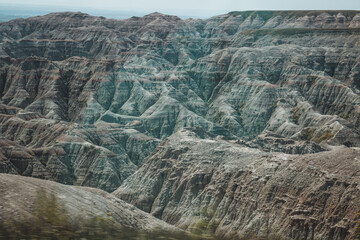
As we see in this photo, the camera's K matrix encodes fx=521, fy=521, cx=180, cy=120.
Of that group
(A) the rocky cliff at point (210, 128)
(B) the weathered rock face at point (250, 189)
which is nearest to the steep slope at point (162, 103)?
(A) the rocky cliff at point (210, 128)

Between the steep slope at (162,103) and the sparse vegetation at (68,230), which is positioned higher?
the sparse vegetation at (68,230)

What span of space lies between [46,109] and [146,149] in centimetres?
4574

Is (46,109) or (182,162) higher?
(182,162)

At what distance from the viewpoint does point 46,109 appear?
147875 mm

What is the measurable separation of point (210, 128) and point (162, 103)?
21068 millimetres

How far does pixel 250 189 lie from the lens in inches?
2392

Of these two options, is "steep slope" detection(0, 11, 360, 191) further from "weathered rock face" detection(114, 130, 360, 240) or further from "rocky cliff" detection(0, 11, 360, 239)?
"weathered rock face" detection(114, 130, 360, 240)

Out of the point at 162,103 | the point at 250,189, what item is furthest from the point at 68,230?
the point at 162,103

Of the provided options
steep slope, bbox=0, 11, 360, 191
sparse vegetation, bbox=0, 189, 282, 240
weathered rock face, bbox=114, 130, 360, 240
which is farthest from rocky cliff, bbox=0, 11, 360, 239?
sparse vegetation, bbox=0, 189, 282, 240

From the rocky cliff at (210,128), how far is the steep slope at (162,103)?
37 cm

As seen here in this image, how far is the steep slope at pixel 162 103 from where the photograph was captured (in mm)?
102062

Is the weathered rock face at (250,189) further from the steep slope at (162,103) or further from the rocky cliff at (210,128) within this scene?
the steep slope at (162,103)

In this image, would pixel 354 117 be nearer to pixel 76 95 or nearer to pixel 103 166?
pixel 103 166

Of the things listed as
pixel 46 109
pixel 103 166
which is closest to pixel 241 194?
pixel 103 166
